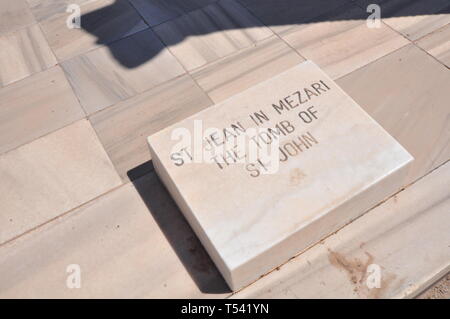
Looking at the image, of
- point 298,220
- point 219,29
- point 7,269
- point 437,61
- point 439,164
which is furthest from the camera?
point 219,29

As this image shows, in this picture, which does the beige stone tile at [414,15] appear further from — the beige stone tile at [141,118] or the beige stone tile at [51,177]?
the beige stone tile at [51,177]

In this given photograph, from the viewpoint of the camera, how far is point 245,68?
5.88 meters

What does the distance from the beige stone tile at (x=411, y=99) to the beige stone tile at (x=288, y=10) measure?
1.41 metres

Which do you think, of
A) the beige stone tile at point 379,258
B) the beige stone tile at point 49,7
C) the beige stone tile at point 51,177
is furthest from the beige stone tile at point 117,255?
the beige stone tile at point 49,7

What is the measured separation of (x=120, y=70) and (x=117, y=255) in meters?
2.98

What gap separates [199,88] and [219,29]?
52.9 inches

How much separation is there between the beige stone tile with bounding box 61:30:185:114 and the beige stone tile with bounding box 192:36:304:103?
50 centimetres

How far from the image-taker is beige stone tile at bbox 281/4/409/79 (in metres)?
5.80

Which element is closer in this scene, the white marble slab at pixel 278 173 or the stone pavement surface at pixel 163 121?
the white marble slab at pixel 278 173

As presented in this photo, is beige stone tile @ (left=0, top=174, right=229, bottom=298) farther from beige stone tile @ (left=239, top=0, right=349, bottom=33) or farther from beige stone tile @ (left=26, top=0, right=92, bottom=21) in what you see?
beige stone tile @ (left=26, top=0, right=92, bottom=21)

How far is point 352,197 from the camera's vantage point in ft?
12.5

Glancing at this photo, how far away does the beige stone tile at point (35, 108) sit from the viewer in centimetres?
548

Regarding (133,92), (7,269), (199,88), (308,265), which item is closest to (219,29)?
(199,88)
